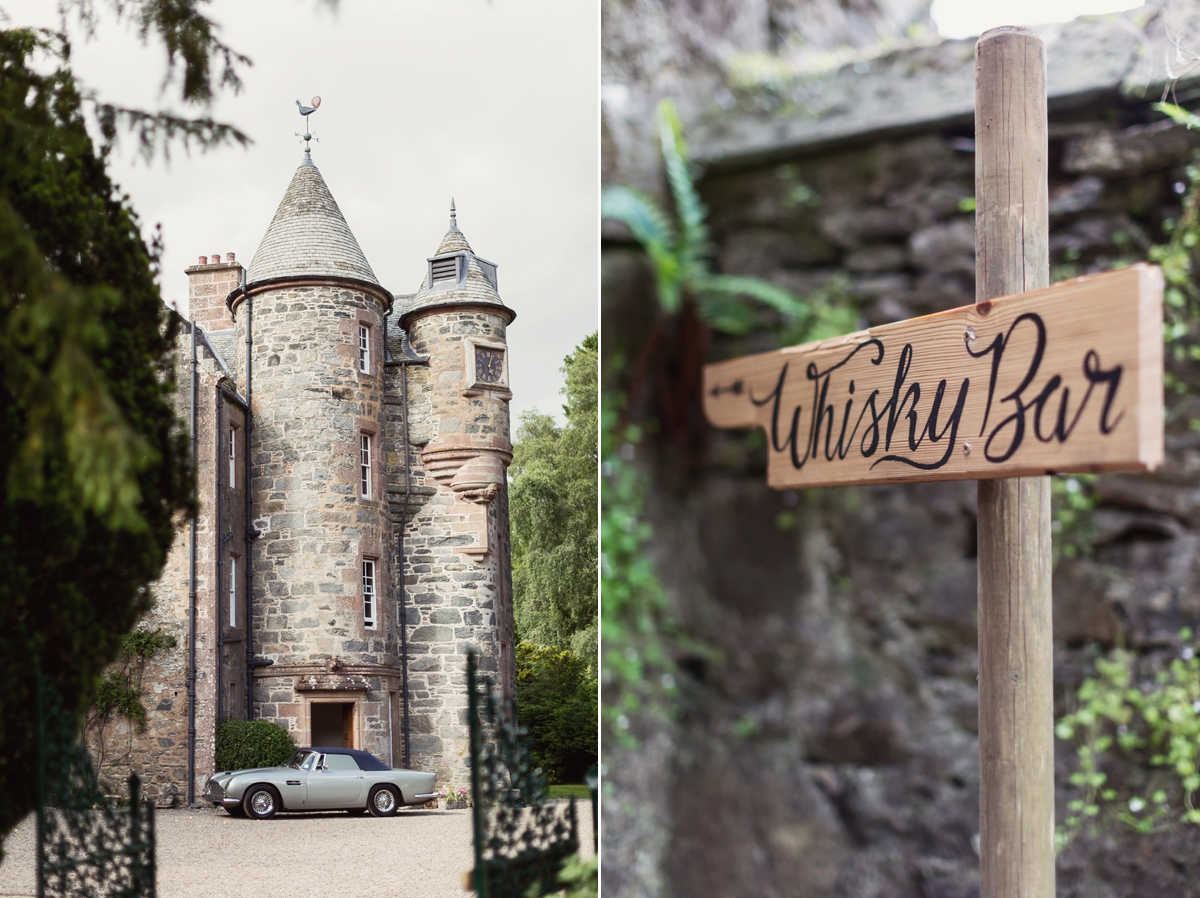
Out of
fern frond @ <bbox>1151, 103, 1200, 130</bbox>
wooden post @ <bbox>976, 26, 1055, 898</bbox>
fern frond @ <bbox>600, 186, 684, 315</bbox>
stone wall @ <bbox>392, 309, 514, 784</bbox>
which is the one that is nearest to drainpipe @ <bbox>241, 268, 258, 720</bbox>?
stone wall @ <bbox>392, 309, 514, 784</bbox>

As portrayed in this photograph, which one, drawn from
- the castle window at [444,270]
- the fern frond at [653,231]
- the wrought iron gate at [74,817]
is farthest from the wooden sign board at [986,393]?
the castle window at [444,270]

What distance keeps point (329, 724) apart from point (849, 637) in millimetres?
2158

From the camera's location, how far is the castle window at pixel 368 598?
14.0 feet

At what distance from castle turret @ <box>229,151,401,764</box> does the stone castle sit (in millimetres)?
10

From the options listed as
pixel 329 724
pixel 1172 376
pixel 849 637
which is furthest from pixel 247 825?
pixel 1172 376

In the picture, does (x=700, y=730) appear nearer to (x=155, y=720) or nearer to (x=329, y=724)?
(x=329, y=724)

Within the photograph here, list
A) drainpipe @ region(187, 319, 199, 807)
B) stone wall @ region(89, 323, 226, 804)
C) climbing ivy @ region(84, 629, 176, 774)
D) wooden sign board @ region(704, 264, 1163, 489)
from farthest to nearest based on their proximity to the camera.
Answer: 1. drainpipe @ region(187, 319, 199, 807)
2. stone wall @ region(89, 323, 226, 804)
3. climbing ivy @ region(84, 629, 176, 774)
4. wooden sign board @ region(704, 264, 1163, 489)

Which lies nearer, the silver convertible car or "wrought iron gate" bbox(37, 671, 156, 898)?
"wrought iron gate" bbox(37, 671, 156, 898)

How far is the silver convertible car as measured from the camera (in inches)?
148

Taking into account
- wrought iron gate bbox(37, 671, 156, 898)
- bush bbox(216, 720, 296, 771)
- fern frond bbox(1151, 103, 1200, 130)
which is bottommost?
bush bbox(216, 720, 296, 771)

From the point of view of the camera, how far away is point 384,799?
4.01 m

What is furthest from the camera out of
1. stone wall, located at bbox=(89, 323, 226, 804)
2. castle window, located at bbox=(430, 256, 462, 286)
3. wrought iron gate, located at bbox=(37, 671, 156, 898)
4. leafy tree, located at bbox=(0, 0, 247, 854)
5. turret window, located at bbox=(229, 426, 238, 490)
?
turret window, located at bbox=(229, 426, 238, 490)

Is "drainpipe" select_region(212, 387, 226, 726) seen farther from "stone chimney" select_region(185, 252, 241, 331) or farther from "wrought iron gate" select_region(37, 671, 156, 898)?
"wrought iron gate" select_region(37, 671, 156, 898)

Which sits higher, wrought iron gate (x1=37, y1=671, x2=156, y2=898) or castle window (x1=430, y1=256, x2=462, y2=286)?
castle window (x1=430, y1=256, x2=462, y2=286)
